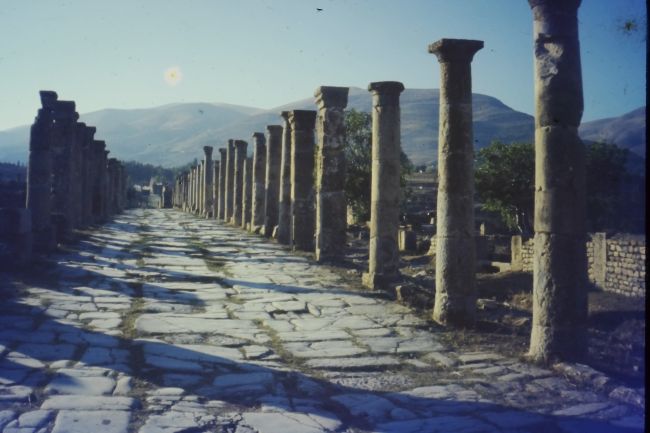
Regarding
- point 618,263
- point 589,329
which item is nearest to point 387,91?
point 589,329

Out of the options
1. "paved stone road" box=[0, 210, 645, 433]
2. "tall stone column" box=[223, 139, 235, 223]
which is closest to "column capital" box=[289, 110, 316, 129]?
"paved stone road" box=[0, 210, 645, 433]

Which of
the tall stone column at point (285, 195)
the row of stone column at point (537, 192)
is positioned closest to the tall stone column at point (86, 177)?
the tall stone column at point (285, 195)

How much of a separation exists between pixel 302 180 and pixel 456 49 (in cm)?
975

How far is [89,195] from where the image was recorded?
2348 centimetres

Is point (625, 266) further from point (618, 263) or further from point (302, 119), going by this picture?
point (302, 119)

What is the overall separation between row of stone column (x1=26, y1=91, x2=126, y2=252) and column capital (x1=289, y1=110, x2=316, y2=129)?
6.39 metres

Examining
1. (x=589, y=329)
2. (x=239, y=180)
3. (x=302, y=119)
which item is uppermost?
(x=302, y=119)

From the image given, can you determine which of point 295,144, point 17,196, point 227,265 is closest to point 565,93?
point 227,265

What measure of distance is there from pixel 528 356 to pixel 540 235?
120 centimetres

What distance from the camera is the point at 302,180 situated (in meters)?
17.6

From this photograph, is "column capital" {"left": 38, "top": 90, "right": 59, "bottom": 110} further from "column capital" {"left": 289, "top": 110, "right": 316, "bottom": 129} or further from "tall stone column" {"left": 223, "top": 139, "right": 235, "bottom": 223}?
"tall stone column" {"left": 223, "top": 139, "right": 235, "bottom": 223}

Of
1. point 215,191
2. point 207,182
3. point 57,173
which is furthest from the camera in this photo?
point 207,182

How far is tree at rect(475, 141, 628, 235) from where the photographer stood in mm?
31984

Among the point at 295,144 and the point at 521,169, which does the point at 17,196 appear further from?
the point at 521,169
